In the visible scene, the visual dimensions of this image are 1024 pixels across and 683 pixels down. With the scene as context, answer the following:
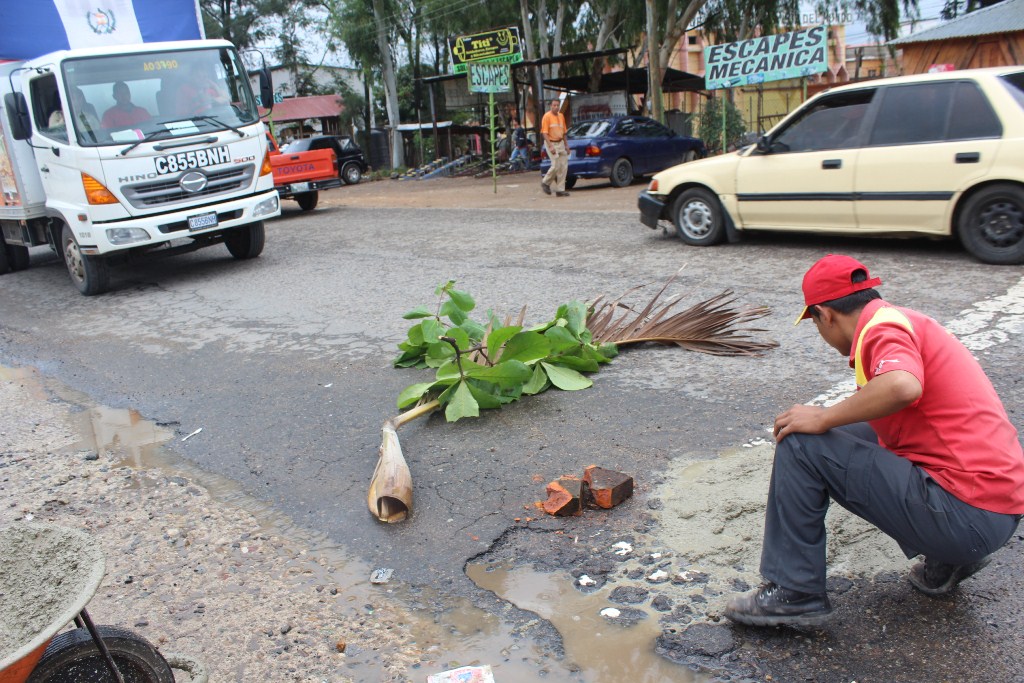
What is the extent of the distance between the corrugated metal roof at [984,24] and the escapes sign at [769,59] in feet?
23.5

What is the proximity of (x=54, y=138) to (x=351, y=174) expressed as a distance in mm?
19243

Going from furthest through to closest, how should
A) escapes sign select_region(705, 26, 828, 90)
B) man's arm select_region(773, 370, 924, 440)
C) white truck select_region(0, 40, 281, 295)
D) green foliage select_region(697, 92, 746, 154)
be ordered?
green foliage select_region(697, 92, 746, 154), escapes sign select_region(705, 26, 828, 90), white truck select_region(0, 40, 281, 295), man's arm select_region(773, 370, 924, 440)

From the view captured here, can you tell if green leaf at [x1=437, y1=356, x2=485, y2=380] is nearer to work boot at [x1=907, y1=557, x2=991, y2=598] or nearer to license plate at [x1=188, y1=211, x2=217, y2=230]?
work boot at [x1=907, y1=557, x2=991, y2=598]

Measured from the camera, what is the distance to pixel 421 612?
3.08m

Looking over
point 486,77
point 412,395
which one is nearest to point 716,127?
point 486,77

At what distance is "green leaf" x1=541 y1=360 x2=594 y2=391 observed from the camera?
5020 mm

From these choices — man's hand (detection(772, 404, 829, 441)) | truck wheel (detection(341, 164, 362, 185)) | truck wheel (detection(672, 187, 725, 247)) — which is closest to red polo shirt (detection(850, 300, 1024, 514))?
man's hand (detection(772, 404, 829, 441))

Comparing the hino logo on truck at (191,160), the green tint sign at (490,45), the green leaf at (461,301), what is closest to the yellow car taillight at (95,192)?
the hino logo on truck at (191,160)

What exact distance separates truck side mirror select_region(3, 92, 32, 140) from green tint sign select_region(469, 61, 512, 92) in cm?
1190

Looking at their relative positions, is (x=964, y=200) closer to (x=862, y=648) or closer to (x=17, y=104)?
(x=862, y=648)

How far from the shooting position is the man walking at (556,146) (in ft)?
54.0

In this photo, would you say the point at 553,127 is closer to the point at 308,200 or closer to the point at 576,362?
the point at 308,200

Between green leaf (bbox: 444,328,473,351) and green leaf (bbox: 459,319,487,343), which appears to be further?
green leaf (bbox: 459,319,487,343)

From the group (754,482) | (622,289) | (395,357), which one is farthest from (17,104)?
(754,482)
